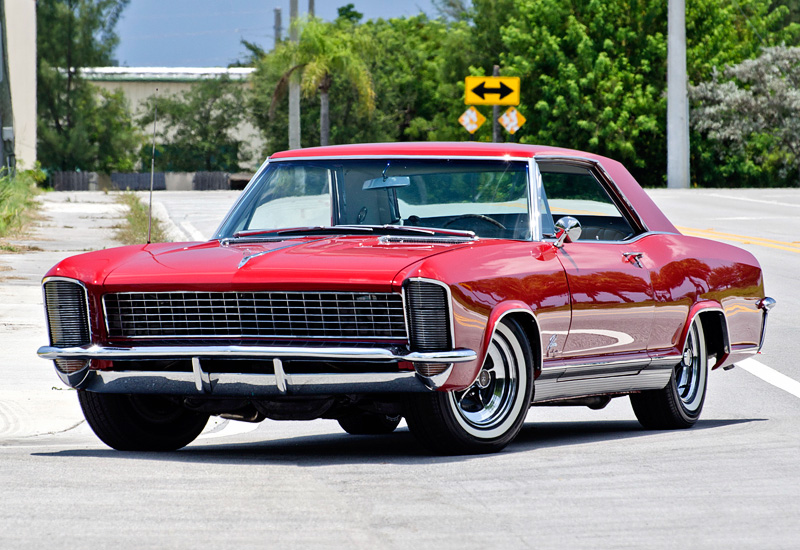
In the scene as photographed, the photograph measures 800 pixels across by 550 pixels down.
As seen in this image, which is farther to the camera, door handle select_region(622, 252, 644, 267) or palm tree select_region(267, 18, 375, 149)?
palm tree select_region(267, 18, 375, 149)

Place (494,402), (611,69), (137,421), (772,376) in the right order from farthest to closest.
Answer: (611,69)
(772,376)
(137,421)
(494,402)

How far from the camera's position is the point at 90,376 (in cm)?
689

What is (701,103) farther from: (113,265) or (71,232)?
(113,265)

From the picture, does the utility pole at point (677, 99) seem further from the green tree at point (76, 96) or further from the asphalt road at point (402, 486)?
the asphalt road at point (402, 486)

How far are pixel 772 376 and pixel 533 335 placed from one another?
16.2 feet

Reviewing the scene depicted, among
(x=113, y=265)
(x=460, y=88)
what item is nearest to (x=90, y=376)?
(x=113, y=265)

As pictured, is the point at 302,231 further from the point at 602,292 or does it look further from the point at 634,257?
the point at 634,257

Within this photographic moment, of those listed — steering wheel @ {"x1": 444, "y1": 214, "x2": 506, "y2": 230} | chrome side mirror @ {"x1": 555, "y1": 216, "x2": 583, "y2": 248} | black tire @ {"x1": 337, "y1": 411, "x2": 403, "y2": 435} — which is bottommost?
black tire @ {"x1": 337, "y1": 411, "x2": 403, "y2": 435}

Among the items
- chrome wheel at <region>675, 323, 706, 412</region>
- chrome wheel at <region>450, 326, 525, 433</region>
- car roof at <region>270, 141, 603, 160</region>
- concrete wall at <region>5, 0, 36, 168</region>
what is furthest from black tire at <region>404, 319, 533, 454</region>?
concrete wall at <region>5, 0, 36, 168</region>

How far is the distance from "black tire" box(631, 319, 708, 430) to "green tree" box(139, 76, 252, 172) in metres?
69.3

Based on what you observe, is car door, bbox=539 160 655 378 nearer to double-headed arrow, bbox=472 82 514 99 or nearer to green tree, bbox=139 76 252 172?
double-headed arrow, bbox=472 82 514 99

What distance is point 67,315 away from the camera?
22.9 feet

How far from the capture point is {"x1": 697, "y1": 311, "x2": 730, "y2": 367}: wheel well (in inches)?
344

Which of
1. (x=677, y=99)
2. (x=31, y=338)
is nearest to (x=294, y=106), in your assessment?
(x=677, y=99)
